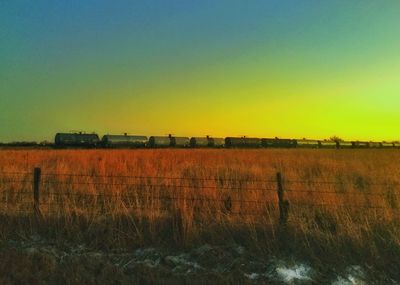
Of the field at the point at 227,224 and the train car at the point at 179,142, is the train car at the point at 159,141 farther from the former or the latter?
the field at the point at 227,224

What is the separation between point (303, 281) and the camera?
6812 millimetres

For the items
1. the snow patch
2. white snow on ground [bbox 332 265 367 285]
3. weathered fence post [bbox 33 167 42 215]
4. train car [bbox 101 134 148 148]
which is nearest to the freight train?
train car [bbox 101 134 148 148]

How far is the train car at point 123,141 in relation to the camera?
3605 inches

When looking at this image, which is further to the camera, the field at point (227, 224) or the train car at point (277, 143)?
the train car at point (277, 143)

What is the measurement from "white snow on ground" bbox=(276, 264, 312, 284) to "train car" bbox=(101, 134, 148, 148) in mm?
84961

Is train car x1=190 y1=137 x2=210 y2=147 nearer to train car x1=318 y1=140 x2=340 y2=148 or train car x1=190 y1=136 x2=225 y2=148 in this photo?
train car x1=190 y1=136 x2=225 y2=148

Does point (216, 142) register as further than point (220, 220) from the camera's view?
Yes

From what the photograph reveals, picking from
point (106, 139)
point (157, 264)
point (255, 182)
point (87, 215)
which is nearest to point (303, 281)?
point (157, 264)

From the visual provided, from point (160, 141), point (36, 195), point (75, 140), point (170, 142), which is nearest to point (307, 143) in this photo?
point (170, 142)

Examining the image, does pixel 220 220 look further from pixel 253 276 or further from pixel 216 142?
pixel 216 142

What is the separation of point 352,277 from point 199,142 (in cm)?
10430

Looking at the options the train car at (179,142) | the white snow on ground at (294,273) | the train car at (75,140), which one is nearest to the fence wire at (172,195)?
the white snow on ground at (294,273)

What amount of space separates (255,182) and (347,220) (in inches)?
237

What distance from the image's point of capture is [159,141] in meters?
103
